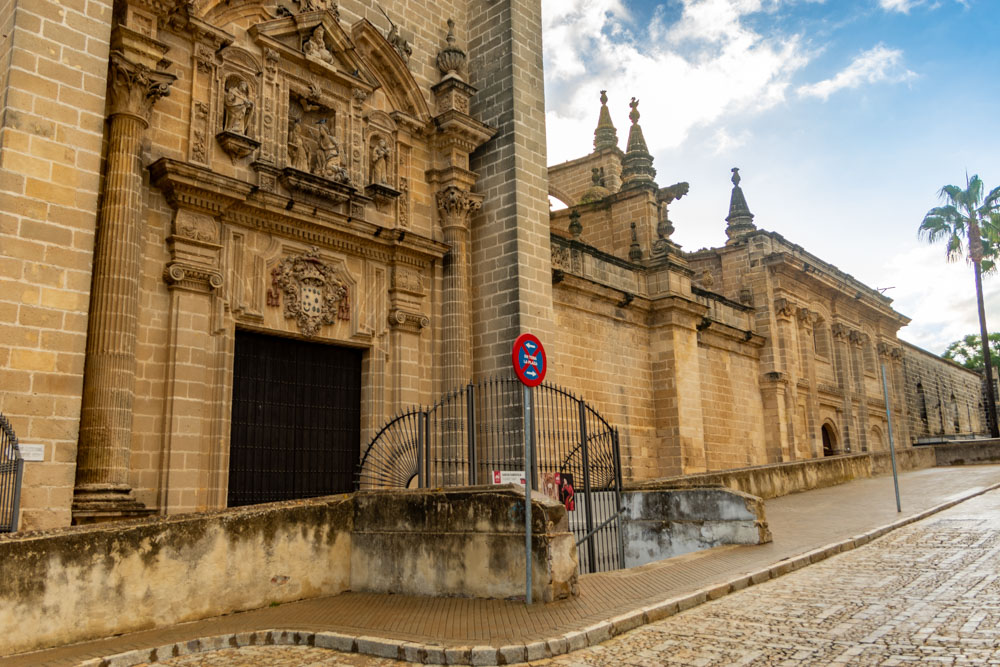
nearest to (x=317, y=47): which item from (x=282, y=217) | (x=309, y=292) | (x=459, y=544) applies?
(x=282, y=217)

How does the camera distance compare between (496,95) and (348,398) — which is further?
(496,95)

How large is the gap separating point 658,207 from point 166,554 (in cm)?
1718

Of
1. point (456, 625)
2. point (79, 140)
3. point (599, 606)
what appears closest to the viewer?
point (456, 625)

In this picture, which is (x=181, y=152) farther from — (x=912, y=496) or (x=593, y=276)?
(x=912, y=496)

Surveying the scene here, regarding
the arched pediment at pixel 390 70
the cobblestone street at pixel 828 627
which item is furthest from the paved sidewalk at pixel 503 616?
the arched pediment at pixel 390 70

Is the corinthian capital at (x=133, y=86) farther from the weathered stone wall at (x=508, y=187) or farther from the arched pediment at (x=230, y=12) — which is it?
the weathered stone wall at (x=508, y=187)

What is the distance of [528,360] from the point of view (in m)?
7.30

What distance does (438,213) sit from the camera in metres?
14.4

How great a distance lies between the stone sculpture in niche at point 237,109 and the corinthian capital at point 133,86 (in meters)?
1.23

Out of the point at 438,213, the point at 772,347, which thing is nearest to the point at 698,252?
the point at 772,347

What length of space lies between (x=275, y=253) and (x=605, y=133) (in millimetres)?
18939

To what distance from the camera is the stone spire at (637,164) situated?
21.1 meters

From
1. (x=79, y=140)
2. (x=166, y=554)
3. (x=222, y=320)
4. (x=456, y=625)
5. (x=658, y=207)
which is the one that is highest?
(x=658, y=207)

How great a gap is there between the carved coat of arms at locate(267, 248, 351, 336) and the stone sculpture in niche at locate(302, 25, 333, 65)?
316 centimetres
